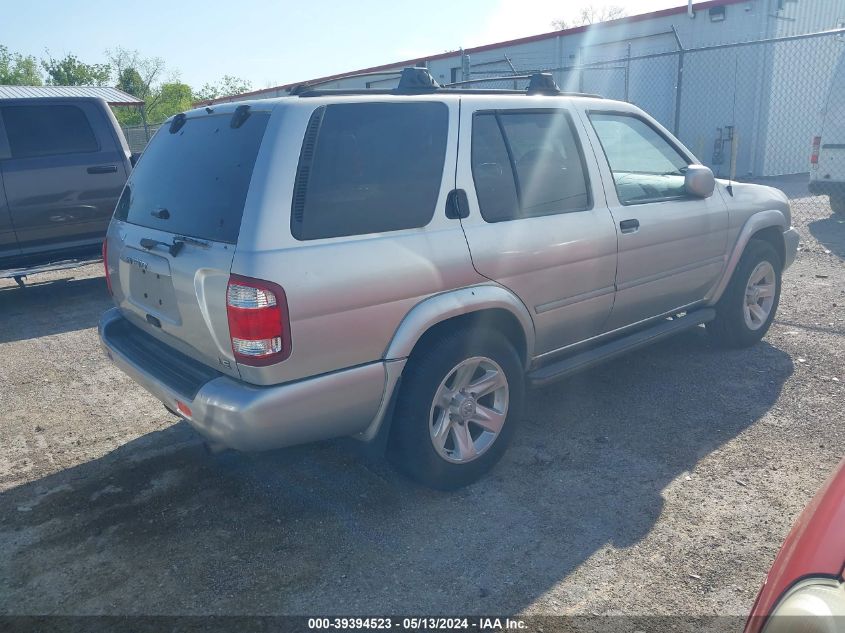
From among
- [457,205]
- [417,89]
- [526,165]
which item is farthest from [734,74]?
[457,205]

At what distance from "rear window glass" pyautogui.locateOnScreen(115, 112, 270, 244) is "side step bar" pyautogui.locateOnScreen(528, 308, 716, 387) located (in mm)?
1869

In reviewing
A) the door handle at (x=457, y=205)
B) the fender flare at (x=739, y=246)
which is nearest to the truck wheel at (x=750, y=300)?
the fender flare at (x=739, y=246)

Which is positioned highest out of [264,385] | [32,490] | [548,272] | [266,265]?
[266,265]

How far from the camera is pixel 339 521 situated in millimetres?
3281

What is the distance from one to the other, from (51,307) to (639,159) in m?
6.33

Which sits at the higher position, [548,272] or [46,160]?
[46,160]

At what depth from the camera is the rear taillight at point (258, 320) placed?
8.90 feet

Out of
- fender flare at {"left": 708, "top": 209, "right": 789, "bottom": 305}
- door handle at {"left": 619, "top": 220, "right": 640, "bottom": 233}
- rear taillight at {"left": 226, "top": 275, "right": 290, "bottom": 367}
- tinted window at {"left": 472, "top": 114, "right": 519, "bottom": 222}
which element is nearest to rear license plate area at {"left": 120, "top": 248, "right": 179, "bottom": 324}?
rear taillight at {"left": 226, "top": 275, "right": 290, "bottom": 367}

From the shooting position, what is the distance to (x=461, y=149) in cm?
340

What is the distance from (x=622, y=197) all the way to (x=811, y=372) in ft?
6.72

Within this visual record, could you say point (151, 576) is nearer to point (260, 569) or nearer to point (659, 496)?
point (260, 569)

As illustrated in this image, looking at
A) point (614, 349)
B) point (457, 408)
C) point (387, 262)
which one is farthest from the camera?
point (614, 349)

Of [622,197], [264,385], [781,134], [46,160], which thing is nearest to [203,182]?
A: [264,385]

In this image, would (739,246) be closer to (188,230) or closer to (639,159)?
(639,159)
